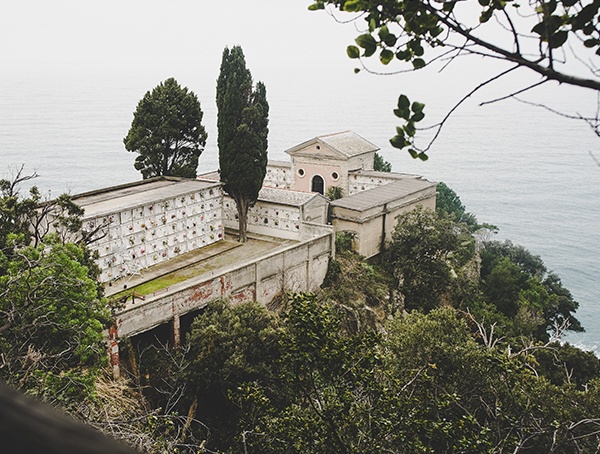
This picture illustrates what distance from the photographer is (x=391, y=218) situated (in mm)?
30219

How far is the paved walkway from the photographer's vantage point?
72.7 ft

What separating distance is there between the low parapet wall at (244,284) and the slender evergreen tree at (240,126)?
3.55 m

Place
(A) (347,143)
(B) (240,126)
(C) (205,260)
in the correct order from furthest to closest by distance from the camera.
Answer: (A) (347,143) < (B) (240,126) < (C) (205,260)

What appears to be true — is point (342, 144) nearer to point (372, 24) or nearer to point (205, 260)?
point (205, 260)

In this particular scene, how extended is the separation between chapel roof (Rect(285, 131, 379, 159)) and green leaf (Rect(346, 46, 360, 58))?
2970cm

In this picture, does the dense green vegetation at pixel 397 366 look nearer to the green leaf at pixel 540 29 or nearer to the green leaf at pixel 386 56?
the green leaf at pixel 386 56

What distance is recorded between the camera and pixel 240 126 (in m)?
25.8

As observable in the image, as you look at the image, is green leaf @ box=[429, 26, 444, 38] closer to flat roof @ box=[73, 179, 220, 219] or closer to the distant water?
flat roof @ box=[73, 179, 220, 219]

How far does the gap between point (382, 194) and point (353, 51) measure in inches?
1055

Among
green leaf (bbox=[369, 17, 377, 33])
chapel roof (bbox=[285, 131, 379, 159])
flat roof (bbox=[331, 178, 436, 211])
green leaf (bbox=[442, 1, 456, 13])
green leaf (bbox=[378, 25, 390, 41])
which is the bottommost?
flat roof (bbox=[331, 178, 436, 211])

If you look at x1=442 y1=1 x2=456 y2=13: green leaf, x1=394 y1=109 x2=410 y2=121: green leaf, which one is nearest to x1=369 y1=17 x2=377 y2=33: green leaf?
x1=442 y1=1 x2=456 y2=13: green leaf

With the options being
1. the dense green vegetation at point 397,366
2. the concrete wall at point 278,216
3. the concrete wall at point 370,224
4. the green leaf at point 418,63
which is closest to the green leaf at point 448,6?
the green leaf at point 418,63

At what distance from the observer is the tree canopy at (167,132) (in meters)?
28.0

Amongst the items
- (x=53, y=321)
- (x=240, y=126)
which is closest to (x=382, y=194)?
(x=240, y=126)
